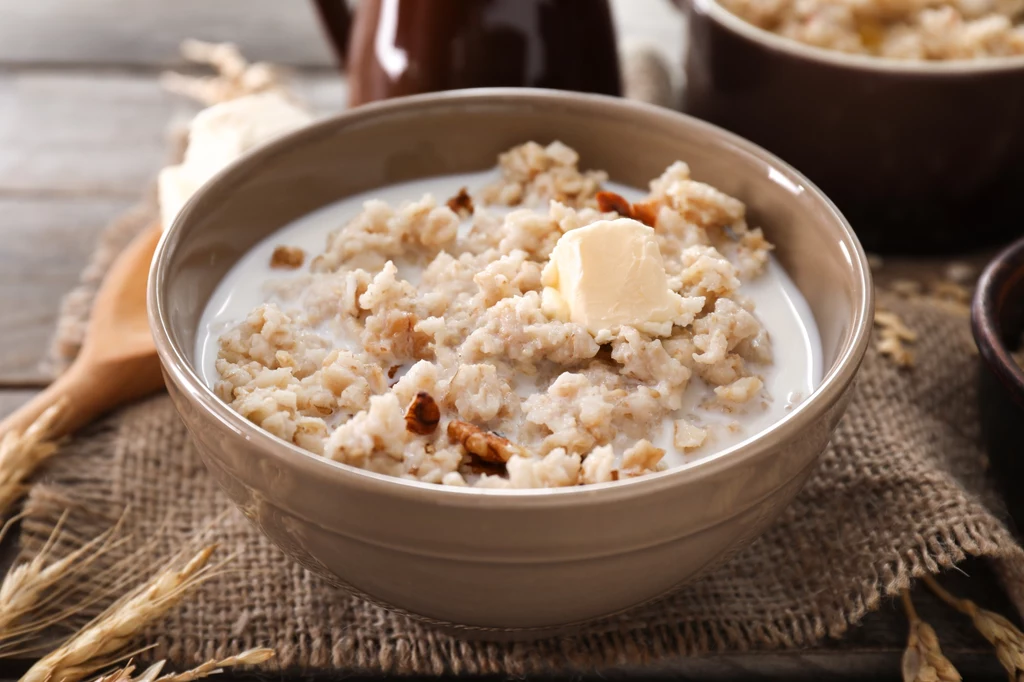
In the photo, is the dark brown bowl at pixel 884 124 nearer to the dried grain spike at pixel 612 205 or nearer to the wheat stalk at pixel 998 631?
the dried grain spike at pixel 612 205

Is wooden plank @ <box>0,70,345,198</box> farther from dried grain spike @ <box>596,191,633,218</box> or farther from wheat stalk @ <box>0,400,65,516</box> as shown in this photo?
dried grain spike @ <box>596,191,633,218</box>

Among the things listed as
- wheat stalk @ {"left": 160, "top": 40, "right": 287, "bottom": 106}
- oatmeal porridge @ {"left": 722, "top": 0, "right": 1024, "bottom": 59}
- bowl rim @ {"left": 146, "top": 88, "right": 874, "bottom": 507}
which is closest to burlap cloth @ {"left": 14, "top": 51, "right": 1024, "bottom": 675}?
bowl rim @ {"left": 146, "top": 88, "right": 874, "bottom": 507}

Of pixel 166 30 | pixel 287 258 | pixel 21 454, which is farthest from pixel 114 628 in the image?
pixel 166 30

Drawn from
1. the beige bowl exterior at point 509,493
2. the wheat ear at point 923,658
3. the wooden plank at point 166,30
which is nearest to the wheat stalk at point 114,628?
the beige bowl exterior at point 509,493

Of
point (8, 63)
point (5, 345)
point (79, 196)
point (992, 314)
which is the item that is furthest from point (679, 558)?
point (8, 63)

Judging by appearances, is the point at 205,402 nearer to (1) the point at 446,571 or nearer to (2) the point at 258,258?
(1) the point at 446,571

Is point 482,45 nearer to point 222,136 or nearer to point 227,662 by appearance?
point 222,136
